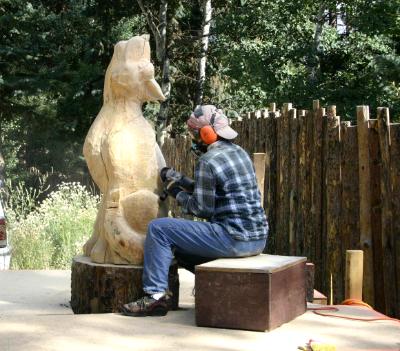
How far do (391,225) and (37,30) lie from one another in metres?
12.5

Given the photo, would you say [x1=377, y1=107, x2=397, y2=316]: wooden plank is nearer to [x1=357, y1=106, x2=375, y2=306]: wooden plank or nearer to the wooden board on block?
[x1=357, y1=106, x2=375, y2=306]: wooden plank

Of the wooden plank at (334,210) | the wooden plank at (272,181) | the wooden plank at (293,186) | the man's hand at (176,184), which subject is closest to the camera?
the man's hand at (176,184)

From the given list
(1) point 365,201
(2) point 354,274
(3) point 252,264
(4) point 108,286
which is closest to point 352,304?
(2) point 354,274

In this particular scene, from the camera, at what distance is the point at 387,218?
5227 millimetres

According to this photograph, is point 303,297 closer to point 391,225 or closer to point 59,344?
point 391,225

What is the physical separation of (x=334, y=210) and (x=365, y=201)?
0.42 m

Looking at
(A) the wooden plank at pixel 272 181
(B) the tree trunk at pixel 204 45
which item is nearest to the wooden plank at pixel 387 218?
(A) the wooden plank at pixel 272 181

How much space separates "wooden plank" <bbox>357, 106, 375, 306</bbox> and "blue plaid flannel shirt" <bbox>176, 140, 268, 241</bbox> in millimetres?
1093

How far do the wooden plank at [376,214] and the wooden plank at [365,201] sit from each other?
0.08 feet

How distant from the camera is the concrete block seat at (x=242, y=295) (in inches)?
169

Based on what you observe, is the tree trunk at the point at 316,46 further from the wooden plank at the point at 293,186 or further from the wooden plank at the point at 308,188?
the wooden plank at the point at 308,188

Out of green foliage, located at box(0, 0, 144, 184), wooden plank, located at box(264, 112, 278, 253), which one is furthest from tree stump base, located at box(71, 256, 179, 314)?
green foliage, located at box(0, 0, 144, 184)

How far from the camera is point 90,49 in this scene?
55.2 feet

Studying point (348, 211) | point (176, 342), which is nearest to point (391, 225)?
point (348, 211)
